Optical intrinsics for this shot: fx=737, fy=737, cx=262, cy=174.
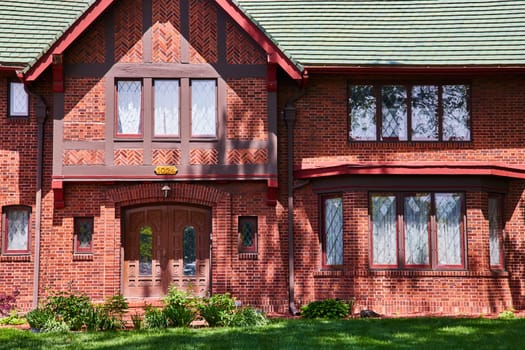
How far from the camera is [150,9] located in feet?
59.5

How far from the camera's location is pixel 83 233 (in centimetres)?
1806

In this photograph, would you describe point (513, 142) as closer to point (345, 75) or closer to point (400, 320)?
point (345, 75)

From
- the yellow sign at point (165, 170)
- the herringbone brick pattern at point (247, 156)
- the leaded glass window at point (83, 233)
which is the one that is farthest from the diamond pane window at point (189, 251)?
the leaded glass window at point (83, 233)

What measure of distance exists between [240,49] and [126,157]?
3.84 m

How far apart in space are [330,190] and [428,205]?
2407mm

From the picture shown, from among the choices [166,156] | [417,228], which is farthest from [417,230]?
[166,156]

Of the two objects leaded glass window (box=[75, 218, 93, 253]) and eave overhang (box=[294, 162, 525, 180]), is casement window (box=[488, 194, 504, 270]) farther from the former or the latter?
leaded glass window (box=[75, 218, 93, 253])

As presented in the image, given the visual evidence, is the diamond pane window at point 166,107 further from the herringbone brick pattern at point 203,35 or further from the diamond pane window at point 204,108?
the herringbone brick pattern at point 203,35

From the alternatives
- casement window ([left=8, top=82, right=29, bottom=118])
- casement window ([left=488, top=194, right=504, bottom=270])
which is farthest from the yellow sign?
casement window ([left=488, top=194, right=504, bottom=270])

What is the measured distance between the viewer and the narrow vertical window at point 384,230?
58.3ft

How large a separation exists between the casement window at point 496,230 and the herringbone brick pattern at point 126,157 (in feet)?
28.5

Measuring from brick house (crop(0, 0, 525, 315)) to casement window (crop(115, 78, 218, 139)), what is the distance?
0.05 meters

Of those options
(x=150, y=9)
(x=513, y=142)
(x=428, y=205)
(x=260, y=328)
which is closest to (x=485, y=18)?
(x=513, y=142)

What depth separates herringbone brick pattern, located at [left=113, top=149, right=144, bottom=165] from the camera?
17.6 m
